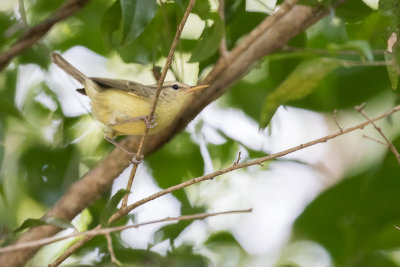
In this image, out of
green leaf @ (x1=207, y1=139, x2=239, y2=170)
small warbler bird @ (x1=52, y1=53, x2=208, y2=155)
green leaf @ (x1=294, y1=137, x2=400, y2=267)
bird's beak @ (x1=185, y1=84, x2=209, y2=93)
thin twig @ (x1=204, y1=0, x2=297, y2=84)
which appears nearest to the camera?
green leaf @ (x1=294, y1=137, x2=400, y2=267)

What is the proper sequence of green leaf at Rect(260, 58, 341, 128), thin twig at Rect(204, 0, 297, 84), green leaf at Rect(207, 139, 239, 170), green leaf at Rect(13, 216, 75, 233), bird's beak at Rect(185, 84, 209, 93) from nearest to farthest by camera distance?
green leaf at Rect(13, 216, 75, 233), green leaf at Rect(260, 58, 341, 128), thin twig at Rect(204, 0, 297, 84), bird's beak at Rect(185, 84, 209, 93), green leaf at Rect(207, 139, 239, 170)

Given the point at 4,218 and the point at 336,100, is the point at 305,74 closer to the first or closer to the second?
the point at 336,100

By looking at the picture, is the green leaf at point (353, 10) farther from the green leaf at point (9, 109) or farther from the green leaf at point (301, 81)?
the green leaf at point (9, 109)

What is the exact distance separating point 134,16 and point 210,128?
93cm

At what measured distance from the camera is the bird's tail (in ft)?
8.93

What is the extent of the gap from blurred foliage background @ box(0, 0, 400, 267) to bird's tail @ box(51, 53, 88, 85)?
0.08 meters

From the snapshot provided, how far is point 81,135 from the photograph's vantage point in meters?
2.84

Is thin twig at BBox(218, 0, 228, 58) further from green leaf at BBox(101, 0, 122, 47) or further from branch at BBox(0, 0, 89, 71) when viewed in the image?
branch at BBox(0, 0, 89, 71)

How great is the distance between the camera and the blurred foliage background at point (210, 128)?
7.18ft

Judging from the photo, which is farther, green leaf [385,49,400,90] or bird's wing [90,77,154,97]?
bird's wing [90,77,154,97]

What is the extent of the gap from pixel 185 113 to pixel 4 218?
0.85 m

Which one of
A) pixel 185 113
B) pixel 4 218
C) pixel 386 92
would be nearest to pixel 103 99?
pixel 185 113

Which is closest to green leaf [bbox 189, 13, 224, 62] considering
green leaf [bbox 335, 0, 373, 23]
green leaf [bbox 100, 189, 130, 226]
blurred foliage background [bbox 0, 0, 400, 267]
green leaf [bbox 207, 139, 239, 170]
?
blurred foliage background [bbox 0, 0, 400, 267]

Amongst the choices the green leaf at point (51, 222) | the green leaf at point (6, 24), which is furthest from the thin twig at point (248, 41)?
the green leaf at point (51, 222)
